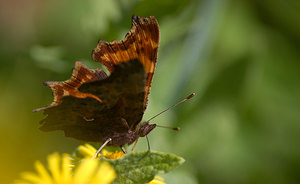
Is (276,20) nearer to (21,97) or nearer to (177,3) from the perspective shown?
(177,3)

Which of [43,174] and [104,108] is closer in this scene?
[43,174]

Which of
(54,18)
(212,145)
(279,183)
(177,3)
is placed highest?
Result: (54,18)

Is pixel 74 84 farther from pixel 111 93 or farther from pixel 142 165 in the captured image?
pixel 142 165

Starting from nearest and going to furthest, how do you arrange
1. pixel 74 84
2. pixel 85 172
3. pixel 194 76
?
1. pixel 85 172
2. pixel 74 84
3. pixel 194 76

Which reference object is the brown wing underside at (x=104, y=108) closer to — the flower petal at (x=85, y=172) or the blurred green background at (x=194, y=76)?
the blurred green background at (x=194, y=76)

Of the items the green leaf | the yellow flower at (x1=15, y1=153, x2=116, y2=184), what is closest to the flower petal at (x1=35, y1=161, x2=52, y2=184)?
the yellow flower at (x1=15, y1=153, x2=116, y2=184)

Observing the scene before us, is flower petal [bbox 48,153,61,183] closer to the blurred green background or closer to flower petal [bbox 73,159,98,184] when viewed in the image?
flower petal [bbox 73,159,98,184]

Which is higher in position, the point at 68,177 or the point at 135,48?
the point at 135,48

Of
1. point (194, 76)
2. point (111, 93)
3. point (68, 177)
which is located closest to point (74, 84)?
point (111, 93)

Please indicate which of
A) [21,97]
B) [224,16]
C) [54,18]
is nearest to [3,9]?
[54,18]
